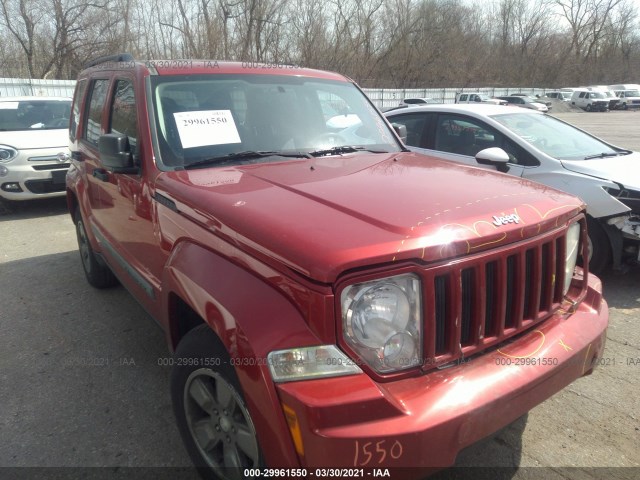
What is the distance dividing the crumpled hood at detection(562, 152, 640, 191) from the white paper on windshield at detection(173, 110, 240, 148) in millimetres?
3488

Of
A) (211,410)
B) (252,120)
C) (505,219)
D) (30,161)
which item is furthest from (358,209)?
(30,161)

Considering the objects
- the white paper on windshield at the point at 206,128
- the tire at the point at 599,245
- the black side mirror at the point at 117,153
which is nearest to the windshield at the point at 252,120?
the white paper on windshield at the point at 206,128

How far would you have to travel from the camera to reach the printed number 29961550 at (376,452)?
153 cm

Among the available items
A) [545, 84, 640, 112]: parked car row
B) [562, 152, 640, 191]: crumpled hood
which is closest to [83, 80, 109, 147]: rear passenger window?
[562, 152, 640, 191]: crumpled hood

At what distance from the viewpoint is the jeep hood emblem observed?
188 cm

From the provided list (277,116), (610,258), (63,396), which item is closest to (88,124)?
(277,116)

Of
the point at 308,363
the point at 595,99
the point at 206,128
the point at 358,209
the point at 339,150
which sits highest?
the point at 595,99

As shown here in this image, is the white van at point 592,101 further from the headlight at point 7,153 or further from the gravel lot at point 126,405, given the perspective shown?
the headlight at point 7,153

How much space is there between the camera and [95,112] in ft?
12.9

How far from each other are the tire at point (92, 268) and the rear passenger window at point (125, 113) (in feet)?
5.07

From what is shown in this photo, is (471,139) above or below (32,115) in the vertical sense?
below

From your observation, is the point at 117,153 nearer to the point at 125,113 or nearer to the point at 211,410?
the point at 125,113

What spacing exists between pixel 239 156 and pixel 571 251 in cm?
184

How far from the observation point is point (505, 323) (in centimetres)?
199
